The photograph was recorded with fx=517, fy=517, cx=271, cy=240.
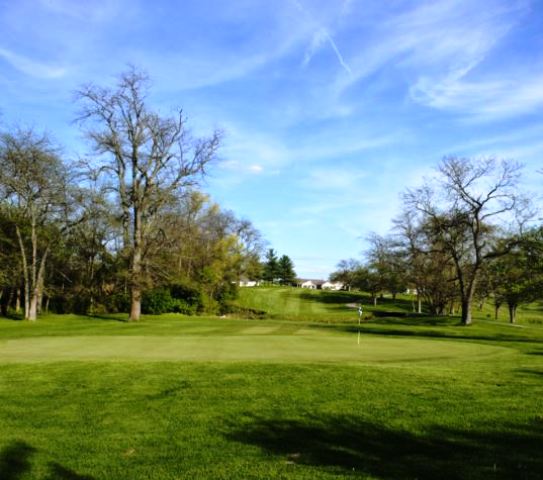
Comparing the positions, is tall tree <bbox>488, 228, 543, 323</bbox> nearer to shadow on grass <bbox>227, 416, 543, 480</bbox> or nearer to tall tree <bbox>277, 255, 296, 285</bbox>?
shadow on grass <bbox>227, 416, 543, 480</bbox>

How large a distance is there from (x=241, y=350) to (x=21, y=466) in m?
9.43

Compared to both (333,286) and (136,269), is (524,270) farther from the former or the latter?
(333,286)

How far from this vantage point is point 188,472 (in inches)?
241

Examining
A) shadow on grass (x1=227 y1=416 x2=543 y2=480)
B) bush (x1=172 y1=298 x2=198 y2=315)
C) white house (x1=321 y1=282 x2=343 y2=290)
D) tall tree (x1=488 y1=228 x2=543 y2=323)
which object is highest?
tall tree (x1=488 y1=228 x2=543 y2=323)

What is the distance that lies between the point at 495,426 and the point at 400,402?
66.7 inches

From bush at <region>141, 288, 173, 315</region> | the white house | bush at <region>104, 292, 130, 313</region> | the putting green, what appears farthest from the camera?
the white house

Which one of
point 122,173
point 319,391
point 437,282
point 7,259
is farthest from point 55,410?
point 437,282

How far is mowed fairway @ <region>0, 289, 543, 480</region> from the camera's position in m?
6.23

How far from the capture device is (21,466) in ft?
21.1

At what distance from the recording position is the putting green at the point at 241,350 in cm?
1409

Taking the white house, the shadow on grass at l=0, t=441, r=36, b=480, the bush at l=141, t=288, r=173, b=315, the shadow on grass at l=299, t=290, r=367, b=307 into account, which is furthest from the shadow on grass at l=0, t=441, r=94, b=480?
the white house

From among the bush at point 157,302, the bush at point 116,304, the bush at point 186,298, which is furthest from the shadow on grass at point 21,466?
the bush at point 116,304

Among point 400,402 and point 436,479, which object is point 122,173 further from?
point 436,479

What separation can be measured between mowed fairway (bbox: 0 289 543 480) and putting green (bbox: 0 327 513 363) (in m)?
0.24
